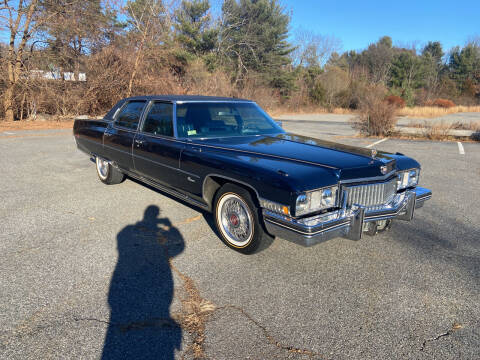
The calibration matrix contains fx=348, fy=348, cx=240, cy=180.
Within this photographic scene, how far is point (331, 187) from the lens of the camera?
9.96 feet

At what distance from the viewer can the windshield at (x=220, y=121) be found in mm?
4301

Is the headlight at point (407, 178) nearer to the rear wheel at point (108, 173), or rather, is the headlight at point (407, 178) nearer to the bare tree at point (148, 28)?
the rear wheel at point (108, 173)

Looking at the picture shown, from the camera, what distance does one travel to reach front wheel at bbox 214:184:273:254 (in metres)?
3.33

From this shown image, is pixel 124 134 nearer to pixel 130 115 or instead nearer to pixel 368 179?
pixel 130 115

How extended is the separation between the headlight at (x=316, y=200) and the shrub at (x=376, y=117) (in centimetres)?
1273

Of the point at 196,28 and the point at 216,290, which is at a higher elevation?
the point at 196,28

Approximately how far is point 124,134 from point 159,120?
0.89 metres

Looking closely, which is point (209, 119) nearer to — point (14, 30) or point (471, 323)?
point (471, 323)

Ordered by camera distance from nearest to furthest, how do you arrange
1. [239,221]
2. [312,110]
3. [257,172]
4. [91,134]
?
[257,172] < [239,221] < [91,134] < [312,110]

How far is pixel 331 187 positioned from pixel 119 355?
2.05 metres

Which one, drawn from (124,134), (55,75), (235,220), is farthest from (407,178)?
(55,75)

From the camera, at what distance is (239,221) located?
3.55 meters

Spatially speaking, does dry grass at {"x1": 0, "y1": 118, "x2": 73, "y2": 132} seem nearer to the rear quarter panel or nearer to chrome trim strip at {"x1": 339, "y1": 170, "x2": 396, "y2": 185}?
the rear quarter panel

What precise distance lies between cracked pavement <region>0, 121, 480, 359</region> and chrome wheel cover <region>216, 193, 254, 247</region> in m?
0.18
